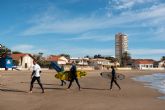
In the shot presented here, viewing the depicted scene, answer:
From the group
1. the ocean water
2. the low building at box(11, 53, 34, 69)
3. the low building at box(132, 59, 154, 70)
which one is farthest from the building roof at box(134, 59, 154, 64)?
the ocean water

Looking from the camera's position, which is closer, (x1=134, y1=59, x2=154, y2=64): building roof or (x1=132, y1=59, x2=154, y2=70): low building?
(x1=132, y1=59, x2=154, y2=70): low building

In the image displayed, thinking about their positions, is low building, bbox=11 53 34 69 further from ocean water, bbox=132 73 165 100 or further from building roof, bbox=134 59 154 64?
building roof, bbox=134 59 154 64

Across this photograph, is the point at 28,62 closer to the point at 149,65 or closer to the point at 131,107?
the point at 149,65

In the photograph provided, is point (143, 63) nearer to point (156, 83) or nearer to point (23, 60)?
point (23, 60)

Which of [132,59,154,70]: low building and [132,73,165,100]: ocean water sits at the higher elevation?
[132,59,154,70]: low building

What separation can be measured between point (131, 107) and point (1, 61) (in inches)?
2541

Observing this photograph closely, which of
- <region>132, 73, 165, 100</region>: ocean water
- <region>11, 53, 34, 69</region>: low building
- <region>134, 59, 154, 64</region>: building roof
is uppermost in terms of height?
<region>134, 59, 154, 64</region>: building roof

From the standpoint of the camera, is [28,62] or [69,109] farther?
[28,62]

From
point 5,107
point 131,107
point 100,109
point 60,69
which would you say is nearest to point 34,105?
point 5,107

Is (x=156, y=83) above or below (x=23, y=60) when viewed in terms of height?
below

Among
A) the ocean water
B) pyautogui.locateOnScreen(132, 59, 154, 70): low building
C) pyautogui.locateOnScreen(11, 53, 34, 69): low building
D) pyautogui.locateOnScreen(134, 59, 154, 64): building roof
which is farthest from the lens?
pyautogui.locateOnScreen(134, 59, 154, 64): building roof

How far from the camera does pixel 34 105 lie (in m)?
12.0

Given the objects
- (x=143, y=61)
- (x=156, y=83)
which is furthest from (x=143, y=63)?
(x=156, y=83)

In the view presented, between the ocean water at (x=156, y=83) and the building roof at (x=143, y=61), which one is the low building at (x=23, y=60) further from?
the building roof at (x=143, y=61)
